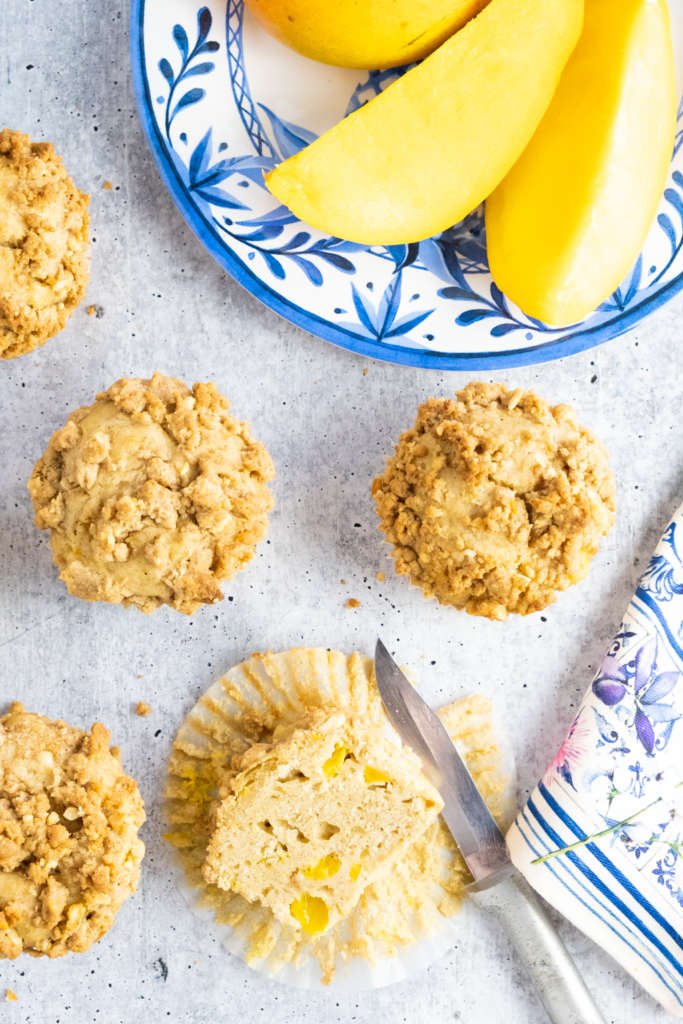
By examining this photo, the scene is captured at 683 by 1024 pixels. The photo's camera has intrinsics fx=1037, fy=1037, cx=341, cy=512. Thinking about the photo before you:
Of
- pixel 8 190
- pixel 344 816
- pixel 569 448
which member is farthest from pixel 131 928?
pixel 8 190

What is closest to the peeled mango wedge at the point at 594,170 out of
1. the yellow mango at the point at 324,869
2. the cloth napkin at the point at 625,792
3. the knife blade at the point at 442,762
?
the cloth napkin at the point at 625,792

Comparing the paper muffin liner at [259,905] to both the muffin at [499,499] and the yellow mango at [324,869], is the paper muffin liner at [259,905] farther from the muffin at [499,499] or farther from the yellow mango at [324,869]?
the muffin at [499,499]

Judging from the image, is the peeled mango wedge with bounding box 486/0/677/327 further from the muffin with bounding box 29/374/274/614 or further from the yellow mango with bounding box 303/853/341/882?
the yellow mango with bounding box 303/853/341/882

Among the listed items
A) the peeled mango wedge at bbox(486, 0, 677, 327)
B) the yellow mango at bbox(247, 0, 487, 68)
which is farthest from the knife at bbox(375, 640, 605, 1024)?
the yellow mango at bbox(247, 0, 487, 68)

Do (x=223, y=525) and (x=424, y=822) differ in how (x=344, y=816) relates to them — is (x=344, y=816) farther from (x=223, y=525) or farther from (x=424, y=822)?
(x=223, y=525)

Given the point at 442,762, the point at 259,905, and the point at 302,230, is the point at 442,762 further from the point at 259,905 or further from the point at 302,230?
the point at 302,230

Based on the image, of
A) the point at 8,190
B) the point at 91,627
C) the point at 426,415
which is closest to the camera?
the point at 8,190
